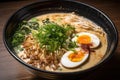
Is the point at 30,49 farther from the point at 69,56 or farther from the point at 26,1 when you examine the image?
the point at 26,1

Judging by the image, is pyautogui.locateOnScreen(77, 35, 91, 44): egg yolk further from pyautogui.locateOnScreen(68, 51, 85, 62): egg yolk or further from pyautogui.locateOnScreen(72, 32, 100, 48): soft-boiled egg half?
pyautogui.locateOnScreen(68, 51, 85, 62): egg yolk

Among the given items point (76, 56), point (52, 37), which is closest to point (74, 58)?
point (76, 56)

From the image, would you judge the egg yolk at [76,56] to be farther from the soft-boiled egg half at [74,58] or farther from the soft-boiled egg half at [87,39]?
the soft-boiled egg half at [87,39]

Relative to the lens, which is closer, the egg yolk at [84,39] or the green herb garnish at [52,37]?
the green herb garnish at [52,37]

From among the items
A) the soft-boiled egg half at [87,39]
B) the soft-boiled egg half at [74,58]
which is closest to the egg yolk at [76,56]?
the soft-boiled egg half at [74,58]

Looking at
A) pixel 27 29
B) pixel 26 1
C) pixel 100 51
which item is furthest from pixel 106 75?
pixel 26 1

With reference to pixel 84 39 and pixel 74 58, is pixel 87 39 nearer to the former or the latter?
pixel 84 39

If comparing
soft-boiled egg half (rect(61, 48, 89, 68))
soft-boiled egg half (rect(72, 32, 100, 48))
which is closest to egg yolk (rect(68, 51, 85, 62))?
soft-boiled egg half (rect(61, 48, 89, 68))
